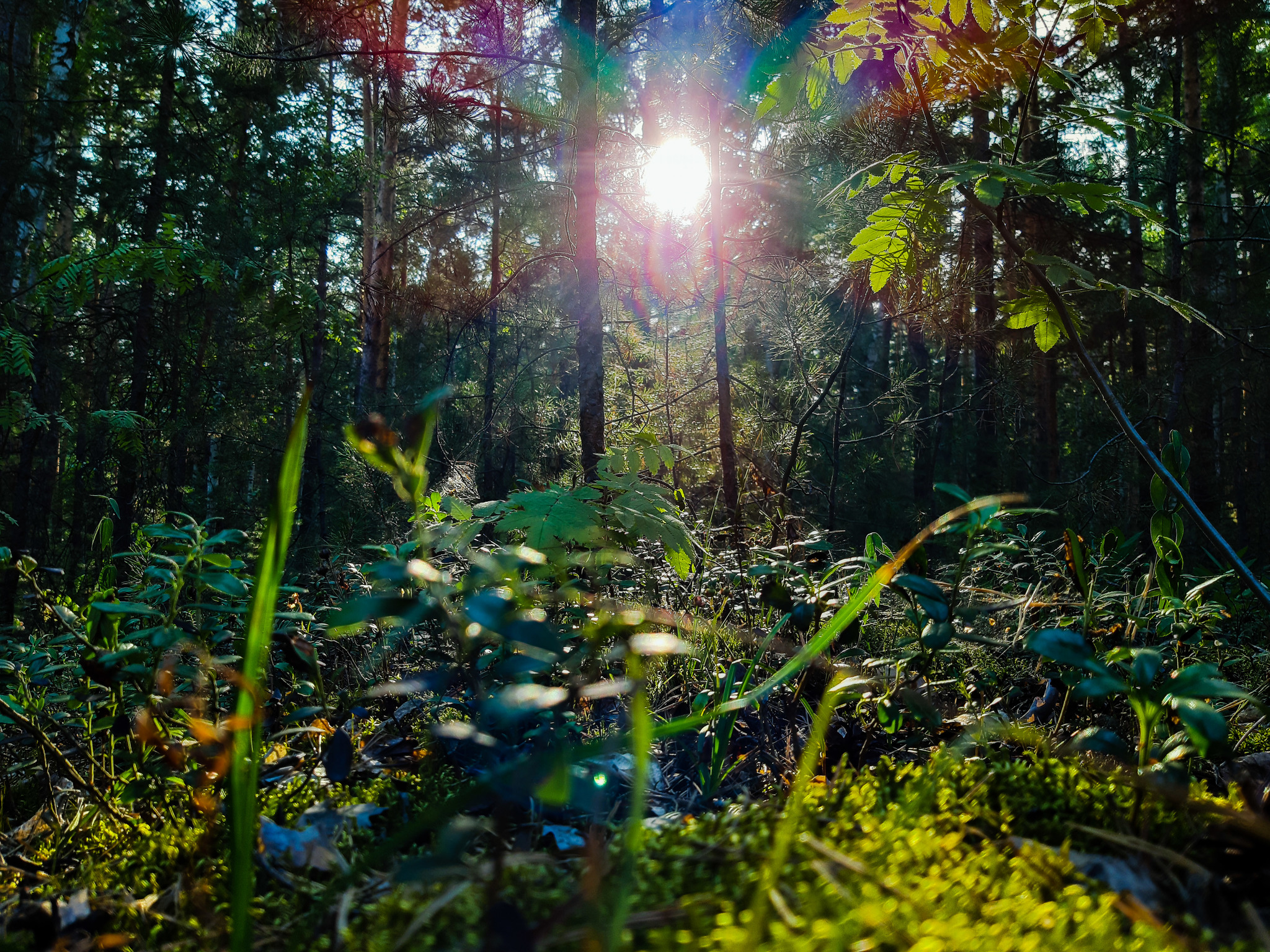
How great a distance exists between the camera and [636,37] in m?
6.76

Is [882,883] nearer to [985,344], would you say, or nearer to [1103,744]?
[1103,744]

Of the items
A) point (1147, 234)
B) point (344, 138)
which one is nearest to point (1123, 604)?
point (344, 138)

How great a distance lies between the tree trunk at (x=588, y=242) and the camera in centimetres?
461

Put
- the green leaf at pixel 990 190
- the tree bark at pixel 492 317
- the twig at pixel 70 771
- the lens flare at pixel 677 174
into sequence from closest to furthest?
the twig at pixel 70 771 → the green leaf at pixel 990 190 → the lens flare at pixel 677 174 → the tree bark at pixel 492 317

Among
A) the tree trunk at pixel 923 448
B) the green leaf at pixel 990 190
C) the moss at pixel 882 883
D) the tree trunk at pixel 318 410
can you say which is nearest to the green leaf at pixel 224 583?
the moss at pixel 882 883

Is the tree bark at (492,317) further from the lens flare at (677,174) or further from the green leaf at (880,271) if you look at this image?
the green leaf at (880,271)

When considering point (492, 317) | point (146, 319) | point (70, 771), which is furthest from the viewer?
point (492, 317)

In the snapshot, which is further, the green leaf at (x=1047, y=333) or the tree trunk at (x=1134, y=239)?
the tree trunk at (x=1134, y=239)

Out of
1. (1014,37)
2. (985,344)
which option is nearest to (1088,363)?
(1014,37)

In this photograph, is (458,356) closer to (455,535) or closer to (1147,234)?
(455,535)

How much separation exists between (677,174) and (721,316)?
1.65m

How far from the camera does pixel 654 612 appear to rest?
2.01 meters

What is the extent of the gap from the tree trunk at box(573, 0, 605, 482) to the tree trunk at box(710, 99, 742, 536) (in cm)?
149

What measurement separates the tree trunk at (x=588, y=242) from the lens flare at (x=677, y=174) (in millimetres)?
2135
